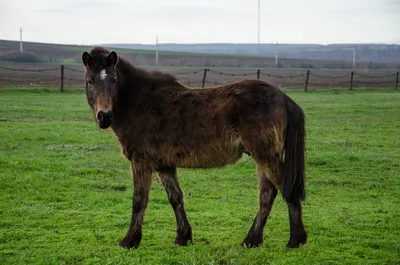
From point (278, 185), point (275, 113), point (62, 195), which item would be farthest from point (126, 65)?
point (62, 195)

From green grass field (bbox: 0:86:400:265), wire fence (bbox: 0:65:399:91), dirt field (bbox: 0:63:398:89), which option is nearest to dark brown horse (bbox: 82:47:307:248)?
green grass field (bbox: 0:86:400:265)

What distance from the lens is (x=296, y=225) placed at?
6.75 metres

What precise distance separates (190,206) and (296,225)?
292 centimetres

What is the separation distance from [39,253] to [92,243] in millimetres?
723

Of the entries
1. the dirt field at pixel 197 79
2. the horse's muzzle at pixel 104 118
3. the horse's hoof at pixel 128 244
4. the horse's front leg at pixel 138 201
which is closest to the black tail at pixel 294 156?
the horse's front leg at pixel 138 201

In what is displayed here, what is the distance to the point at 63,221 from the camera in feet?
26.8

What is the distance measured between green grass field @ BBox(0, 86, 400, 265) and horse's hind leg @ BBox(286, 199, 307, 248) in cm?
13

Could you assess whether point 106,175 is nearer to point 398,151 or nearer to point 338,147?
point 338,147

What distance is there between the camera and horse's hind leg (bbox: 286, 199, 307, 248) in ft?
21.9

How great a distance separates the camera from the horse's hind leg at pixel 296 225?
6.69 meters

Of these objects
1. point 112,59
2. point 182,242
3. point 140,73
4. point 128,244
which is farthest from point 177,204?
point 112,59

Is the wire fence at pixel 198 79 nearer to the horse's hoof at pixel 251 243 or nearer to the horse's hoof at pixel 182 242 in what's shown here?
the horse's hoof at pixel 182 242

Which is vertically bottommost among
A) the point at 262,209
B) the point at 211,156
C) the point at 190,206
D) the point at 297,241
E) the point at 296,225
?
Result: the point at 190,206

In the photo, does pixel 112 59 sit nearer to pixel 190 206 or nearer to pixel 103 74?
pixel 103 74
